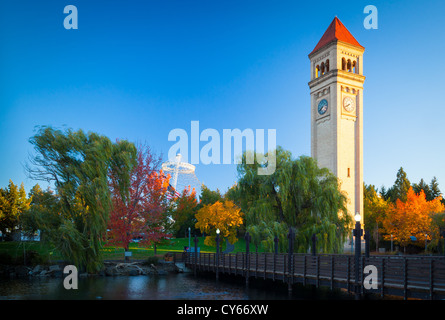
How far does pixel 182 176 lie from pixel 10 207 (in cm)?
6613

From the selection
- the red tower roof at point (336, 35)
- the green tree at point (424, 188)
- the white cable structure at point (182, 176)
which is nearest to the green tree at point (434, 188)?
the green tree at point (424, 188)

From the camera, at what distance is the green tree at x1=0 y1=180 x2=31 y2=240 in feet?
184

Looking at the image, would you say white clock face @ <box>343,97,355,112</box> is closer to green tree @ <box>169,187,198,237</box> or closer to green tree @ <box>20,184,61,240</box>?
Result: green tree @ <box>169,187,198,237</box>

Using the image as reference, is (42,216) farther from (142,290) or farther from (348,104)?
(348,104)

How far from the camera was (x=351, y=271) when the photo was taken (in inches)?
811

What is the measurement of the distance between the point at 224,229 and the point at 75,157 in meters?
19.9

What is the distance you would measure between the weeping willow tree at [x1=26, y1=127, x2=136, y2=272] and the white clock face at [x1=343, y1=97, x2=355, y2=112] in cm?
3279

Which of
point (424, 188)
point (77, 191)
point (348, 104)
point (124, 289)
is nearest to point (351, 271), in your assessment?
point (124, 289)

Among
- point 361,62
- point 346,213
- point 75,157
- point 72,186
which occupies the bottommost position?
point 346,213

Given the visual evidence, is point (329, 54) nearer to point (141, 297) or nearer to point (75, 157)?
point (75, 157)
